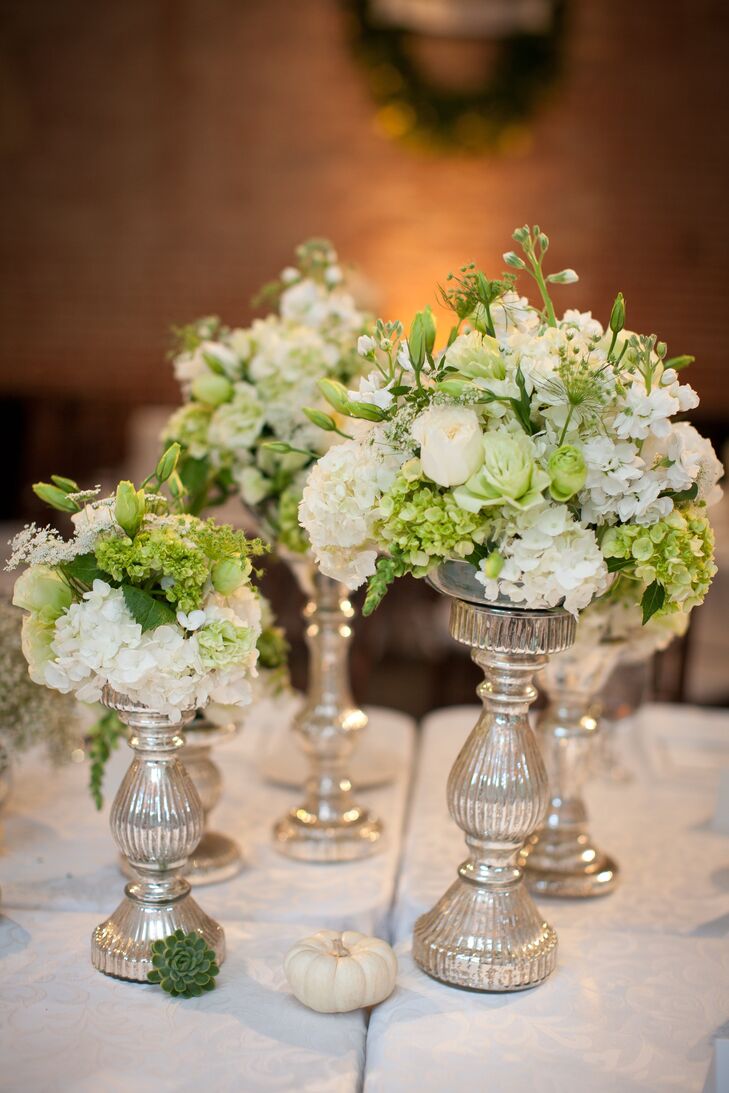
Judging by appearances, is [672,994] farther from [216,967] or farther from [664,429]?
[664,429]

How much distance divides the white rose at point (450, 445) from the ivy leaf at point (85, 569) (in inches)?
15.6

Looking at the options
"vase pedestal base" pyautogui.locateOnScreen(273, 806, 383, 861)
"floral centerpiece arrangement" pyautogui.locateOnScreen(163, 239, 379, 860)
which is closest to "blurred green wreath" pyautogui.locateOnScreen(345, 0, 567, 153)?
"floral centerpiece arrangement" pyautogui.locateOnScreen(163, 239, 379, 860)

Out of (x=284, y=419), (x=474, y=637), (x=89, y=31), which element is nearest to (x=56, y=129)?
(x=89, y=31)

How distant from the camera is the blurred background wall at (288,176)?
6.20 meters

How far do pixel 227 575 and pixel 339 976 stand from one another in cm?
47

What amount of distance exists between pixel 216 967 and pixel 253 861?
390mm

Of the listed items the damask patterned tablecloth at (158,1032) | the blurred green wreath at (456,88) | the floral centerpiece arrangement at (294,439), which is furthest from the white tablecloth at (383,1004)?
the blurred green wreath at (456,88)

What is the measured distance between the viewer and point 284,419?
176cm

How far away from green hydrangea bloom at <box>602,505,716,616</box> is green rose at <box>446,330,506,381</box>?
0.22 metres

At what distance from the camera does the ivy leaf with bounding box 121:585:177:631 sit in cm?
127

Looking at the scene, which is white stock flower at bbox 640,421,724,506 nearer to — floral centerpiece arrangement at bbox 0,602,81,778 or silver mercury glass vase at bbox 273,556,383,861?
silver mercury glass vase at bbox 273,556,383,861

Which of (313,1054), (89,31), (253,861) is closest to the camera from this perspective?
(313,1054)

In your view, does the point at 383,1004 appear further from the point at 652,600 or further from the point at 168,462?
the point at 168,462

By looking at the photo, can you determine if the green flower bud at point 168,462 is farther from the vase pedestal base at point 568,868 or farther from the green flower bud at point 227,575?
the vase pedestal base at point 568,868
